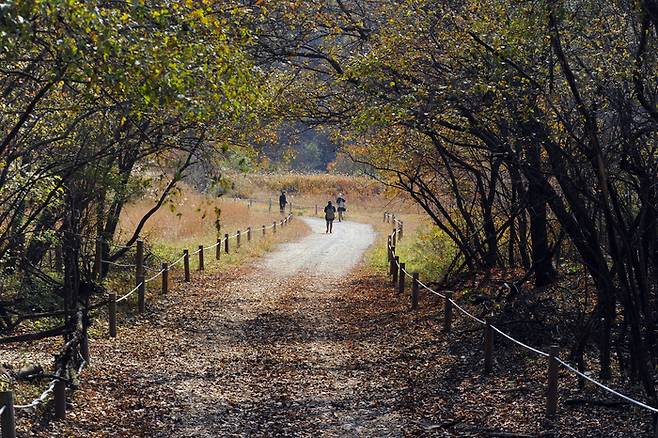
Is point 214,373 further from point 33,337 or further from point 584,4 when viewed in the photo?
point 584,4

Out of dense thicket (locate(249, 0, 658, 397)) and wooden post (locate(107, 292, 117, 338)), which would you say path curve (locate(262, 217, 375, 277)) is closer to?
dense thicket (locate(249, 0, 658, 397))

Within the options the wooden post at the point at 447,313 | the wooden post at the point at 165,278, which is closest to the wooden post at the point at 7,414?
the wooden post at the point at 447,313

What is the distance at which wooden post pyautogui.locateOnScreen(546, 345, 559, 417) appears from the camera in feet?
29.6

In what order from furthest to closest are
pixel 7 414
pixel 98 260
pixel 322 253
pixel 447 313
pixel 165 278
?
pixel 322 253
pixel 165 278
pixel 98 260
pixel 447 313
pixel 7 414

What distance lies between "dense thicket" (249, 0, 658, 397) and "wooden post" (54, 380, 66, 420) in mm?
5649

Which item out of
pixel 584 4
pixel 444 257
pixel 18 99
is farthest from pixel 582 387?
pixel 444 257

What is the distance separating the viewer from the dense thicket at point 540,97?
9.03 meters

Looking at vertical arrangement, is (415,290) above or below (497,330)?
below

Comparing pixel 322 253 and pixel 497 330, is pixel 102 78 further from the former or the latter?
pixel 322 253

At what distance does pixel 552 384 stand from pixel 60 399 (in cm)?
539

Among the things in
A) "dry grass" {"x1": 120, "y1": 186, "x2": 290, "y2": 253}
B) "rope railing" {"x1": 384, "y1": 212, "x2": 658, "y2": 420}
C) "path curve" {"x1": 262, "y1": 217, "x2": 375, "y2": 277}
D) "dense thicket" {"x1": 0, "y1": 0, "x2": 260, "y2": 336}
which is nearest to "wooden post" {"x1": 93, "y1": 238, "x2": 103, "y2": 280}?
"dense thicket" {"x1": 0, "y1": 0, "x2": 260, "y2": 336}

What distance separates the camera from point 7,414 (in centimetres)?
670

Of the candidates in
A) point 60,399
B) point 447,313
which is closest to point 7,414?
point 60,399

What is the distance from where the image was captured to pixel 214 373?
1195 cm
